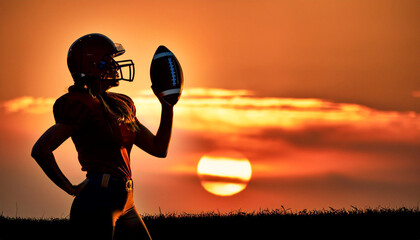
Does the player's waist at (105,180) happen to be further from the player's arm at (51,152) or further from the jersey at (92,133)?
the player's arm at (51,152)

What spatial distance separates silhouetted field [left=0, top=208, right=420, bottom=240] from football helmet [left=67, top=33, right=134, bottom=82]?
3567mm

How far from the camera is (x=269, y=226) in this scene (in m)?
9.03

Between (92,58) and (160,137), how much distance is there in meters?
1.04

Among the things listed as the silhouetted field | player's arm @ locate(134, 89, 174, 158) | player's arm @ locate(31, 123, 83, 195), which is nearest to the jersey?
player's arm @ locate(31, 123, 83, 195)

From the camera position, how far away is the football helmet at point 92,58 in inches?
234

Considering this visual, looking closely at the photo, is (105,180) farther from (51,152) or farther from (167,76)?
(167,76)

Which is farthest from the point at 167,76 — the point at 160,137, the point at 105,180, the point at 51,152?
the point at 51,152

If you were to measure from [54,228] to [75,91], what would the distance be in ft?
14.2

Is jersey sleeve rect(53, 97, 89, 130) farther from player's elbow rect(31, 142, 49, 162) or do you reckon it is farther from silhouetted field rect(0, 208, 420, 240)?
silhouetted field rect(0, 208, 420, 240)

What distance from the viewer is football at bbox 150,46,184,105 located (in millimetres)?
6129

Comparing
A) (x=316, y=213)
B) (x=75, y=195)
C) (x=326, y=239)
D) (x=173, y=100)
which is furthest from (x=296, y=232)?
(x=75, y=195)

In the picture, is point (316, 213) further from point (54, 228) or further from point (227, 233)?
point (54, 228)

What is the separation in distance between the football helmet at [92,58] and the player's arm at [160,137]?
1.89ft

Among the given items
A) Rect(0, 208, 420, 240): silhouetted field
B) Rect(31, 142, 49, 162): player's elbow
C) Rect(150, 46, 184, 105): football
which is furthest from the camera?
Rect(0, 208, 420, 240): silhouetted field
